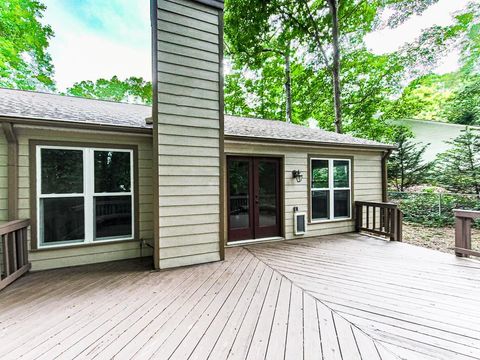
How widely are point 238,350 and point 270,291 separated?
1.02 meters

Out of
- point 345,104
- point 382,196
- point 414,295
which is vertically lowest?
point 414,295

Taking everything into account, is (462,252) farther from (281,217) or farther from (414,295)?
(281,217)

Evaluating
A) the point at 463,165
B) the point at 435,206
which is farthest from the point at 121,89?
the point at 463,165

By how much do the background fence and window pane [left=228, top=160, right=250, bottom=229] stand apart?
7050 millimetres

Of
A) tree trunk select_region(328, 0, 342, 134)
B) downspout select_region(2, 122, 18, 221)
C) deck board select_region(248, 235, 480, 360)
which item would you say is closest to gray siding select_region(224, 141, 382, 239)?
deck board select_region(248, 235, 480, 360)

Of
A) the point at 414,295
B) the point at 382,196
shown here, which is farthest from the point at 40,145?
the point at 382,196

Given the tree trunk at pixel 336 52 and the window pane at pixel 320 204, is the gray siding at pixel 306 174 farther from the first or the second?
the tree trunk at pixel 336 52

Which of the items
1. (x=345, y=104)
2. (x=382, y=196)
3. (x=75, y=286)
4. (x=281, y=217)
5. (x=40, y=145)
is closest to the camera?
(x=75, y=286)

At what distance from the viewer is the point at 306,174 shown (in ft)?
17.3

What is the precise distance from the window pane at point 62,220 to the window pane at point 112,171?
40 centimetres

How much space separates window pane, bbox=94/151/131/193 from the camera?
3.71 metres

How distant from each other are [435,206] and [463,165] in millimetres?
2132

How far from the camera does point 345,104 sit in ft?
38.9

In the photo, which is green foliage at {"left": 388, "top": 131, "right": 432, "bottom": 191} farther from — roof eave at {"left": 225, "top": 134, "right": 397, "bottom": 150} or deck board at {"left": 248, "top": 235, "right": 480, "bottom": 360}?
deck board at {"left": 248, "top": 235, "right": 480, "bottom": 360}
